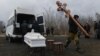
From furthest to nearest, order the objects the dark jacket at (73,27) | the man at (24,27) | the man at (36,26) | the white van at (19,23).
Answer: the white van at (19,23)
the man at (24,27)
the man at (36,26)
the dark jacket at (73,27)

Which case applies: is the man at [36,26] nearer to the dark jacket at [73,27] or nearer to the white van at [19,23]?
the white van at [19,23]

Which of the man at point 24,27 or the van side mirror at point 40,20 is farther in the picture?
the van side mirror at point 40,20

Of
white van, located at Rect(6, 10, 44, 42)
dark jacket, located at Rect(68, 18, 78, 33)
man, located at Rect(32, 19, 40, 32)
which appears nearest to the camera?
dark jacket, located at Rect(68, 18, 78, 33)

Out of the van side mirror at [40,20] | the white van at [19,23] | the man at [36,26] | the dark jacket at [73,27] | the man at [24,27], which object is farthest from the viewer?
the van side mirror at [40,20]

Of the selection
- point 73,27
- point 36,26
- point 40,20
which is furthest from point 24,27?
point 73,27

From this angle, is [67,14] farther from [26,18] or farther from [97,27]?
[97,27]

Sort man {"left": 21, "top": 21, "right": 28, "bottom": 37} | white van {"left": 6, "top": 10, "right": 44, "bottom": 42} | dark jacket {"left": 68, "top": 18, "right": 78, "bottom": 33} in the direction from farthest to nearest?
white van {"left": 6, "top": 10, "right": 44, "bottom": 42} < man {"left": 21, "top": 21, "right": 28, "bottom": 37} < dark jacket {"left": 68, "top": 18, "right": 78, "bottom": 33}

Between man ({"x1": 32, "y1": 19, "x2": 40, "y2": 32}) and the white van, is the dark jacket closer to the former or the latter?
man ({"x1": 32, "y1": 19, "x2": 40, "y2": 32})

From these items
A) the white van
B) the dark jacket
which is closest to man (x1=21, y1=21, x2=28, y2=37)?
the white van

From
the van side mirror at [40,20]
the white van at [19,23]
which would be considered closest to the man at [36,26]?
the white van at [19,23]

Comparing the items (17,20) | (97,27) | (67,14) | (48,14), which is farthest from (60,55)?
(48,14)

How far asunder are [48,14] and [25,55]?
172 ft

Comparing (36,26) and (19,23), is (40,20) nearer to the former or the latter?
(36,26)

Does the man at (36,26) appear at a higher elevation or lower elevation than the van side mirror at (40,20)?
lower
